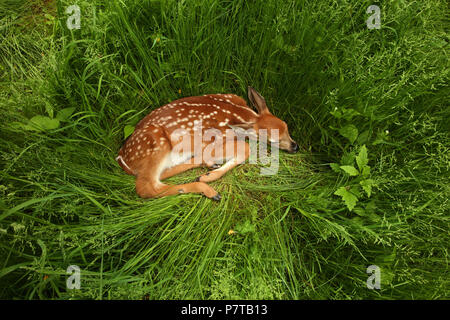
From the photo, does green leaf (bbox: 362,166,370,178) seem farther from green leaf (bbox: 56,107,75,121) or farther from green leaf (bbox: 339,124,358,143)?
green leaf (bbox: 56,107,75,121)

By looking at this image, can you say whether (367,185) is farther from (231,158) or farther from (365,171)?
(231,158)

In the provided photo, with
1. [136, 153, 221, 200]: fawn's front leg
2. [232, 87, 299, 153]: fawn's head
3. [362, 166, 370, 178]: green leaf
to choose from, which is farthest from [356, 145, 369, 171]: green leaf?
[136, 153, 221, 200]: fawn's front leg

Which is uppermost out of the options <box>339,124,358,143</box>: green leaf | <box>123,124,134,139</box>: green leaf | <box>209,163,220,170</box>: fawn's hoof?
<box>123,124,134,139</box>: green leaf

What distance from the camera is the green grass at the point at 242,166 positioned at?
76.2 inches

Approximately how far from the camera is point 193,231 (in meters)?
2.20

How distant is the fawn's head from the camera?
100 inches

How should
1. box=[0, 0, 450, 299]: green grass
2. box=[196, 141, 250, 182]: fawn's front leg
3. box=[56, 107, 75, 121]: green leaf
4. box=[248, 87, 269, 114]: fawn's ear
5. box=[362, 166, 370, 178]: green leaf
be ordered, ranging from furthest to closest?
box=[248, 87, 269, 114]: fawn's ear, box=[196, 141, 250, 182]: fawn's front leg, box=[56, 107, 75, 121]: green leaf, box=[362, 166, 370, 178]: green leaf, box=[0, 0, 450, 299]: green grass

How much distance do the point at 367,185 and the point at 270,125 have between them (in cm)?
90

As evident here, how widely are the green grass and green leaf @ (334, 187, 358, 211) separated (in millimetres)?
16

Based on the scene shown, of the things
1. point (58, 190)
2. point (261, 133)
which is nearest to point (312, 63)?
point (261, 133)

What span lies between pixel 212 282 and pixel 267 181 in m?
0.97

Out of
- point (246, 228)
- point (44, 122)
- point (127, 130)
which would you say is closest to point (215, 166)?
point (246, 228)

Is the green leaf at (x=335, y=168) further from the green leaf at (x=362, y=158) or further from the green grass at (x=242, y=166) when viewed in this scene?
the green leaf at (x=362, y=158)
